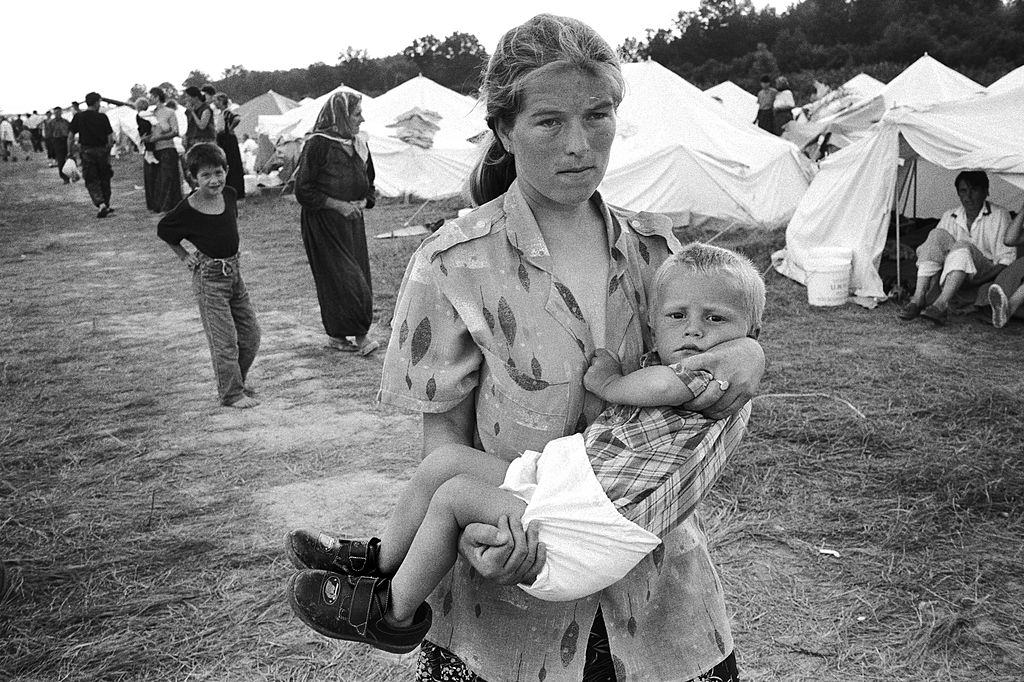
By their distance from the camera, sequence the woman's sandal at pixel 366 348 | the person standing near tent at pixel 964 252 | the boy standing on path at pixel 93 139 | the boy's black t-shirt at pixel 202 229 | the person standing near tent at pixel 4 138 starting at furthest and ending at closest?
the person standing near tent at pixel 4 138
the boy standing on path at pixel 93 139
the person standing near tent at pixel 964 252
the woman's sandal at pixel 366 348
the boy's black t-shirt at pixel 202 229

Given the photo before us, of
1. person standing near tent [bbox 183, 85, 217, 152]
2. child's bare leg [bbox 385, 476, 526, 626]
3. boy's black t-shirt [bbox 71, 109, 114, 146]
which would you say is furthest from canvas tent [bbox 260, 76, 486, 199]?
child's bare leg [bbox 385, 476, 526, 626]

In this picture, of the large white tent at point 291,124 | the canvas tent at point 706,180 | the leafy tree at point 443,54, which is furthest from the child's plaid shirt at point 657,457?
the leafy tree at point 443,54

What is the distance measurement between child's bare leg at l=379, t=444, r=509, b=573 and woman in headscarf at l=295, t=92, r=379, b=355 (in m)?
4.75

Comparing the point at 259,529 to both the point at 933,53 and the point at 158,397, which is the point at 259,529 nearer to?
the point at 158,397

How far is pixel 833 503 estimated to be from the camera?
3.81 m

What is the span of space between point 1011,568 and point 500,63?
298 cm

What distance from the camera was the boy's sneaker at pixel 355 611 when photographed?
1461 mm

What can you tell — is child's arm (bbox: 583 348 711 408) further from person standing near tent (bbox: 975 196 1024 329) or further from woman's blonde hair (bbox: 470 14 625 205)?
person standing near tent (bbox: 975 196 1024 329)

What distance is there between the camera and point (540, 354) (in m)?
1.38

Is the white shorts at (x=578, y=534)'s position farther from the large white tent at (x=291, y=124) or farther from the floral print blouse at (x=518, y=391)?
the large white tent at (x=291, y=124)

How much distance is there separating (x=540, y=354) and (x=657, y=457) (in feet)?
0.82

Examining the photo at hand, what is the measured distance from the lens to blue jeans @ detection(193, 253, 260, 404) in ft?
16.6

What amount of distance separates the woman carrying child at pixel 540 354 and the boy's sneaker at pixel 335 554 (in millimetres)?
203

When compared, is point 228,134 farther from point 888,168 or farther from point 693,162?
point 888,168
